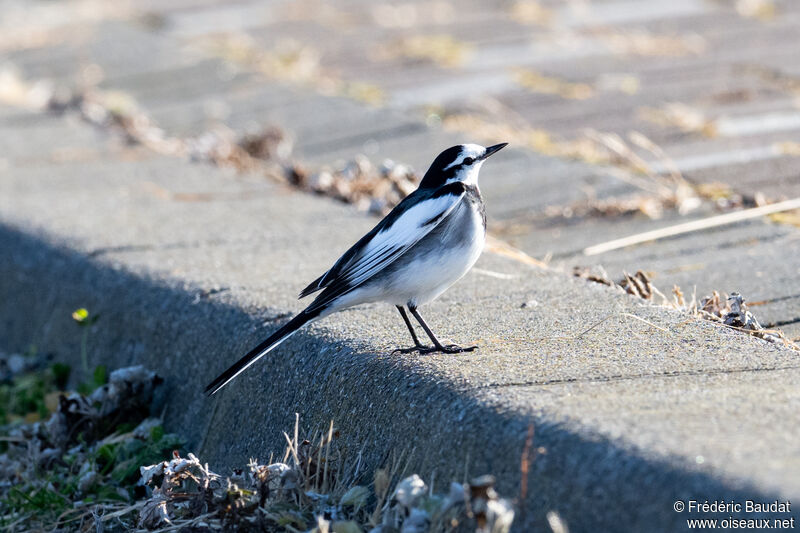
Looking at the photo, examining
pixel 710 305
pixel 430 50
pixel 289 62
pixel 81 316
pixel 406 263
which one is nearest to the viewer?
pixel 406 263

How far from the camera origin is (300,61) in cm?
846

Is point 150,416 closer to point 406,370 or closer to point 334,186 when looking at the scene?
point 406,370

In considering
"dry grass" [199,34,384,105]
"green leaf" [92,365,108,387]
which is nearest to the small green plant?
"green leaf" [92,365,108,387]

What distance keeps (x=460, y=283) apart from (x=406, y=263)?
79 cm

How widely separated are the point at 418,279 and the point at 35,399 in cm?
190

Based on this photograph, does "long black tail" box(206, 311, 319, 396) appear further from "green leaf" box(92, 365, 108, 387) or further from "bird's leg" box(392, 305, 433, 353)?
"green leaf" box(92, 365, 108, 387)

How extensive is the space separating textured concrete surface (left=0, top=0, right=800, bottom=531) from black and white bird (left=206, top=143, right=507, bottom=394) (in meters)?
0.15

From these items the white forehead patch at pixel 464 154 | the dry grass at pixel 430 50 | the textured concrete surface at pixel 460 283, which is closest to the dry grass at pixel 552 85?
the textured concrete surface at pixel 460 283

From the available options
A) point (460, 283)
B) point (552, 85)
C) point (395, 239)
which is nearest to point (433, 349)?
point (395, 239)

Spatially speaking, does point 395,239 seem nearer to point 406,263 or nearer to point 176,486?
point 406,263

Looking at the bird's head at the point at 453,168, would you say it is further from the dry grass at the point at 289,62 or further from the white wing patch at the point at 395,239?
the dry grass at the point at 289,62

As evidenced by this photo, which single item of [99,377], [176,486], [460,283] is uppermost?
[460,283]

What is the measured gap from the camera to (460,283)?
13.2ft

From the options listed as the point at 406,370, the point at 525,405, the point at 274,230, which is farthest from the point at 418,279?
the point at 274,230
